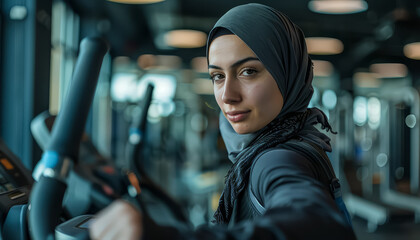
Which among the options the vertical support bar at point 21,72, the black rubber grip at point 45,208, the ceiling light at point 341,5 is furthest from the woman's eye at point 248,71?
the ceiling light at point 341,5

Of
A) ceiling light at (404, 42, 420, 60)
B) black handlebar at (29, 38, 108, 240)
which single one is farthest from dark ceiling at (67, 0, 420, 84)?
black handlebar at (29, 38, 108, 240)

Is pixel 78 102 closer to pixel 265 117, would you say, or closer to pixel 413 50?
pixel 265 117

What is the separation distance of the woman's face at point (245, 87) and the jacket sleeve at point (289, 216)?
0.79 feet

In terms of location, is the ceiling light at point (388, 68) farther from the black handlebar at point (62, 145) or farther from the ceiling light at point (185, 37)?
the black handlebar at point (62, 145)

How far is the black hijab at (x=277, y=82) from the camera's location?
0.88m

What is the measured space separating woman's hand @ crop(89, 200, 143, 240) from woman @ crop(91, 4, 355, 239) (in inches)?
7.5

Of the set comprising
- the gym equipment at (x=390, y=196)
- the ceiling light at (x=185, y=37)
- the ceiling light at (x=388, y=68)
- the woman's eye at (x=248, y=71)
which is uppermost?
the ceiling light at (x=185, y=37)

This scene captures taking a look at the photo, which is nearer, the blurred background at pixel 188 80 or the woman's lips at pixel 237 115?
the woman's lips at pixel 237 115

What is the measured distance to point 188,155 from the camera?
10664 mm

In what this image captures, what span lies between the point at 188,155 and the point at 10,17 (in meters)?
7.38

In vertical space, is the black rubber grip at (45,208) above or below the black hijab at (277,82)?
below

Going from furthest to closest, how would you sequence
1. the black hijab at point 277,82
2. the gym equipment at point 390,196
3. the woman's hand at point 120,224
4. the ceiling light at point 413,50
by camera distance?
1. the ceiling light at point 413,50
2. the gym equipment at point 390,196
3. the black hijab at point 277,82
4. the woman's hand at point 120,224

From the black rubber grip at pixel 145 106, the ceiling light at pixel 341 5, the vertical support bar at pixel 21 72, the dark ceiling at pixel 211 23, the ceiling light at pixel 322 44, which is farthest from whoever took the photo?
the ceiling light at pixel 322 44

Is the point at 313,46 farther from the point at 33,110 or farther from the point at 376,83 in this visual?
the point at 376,83
